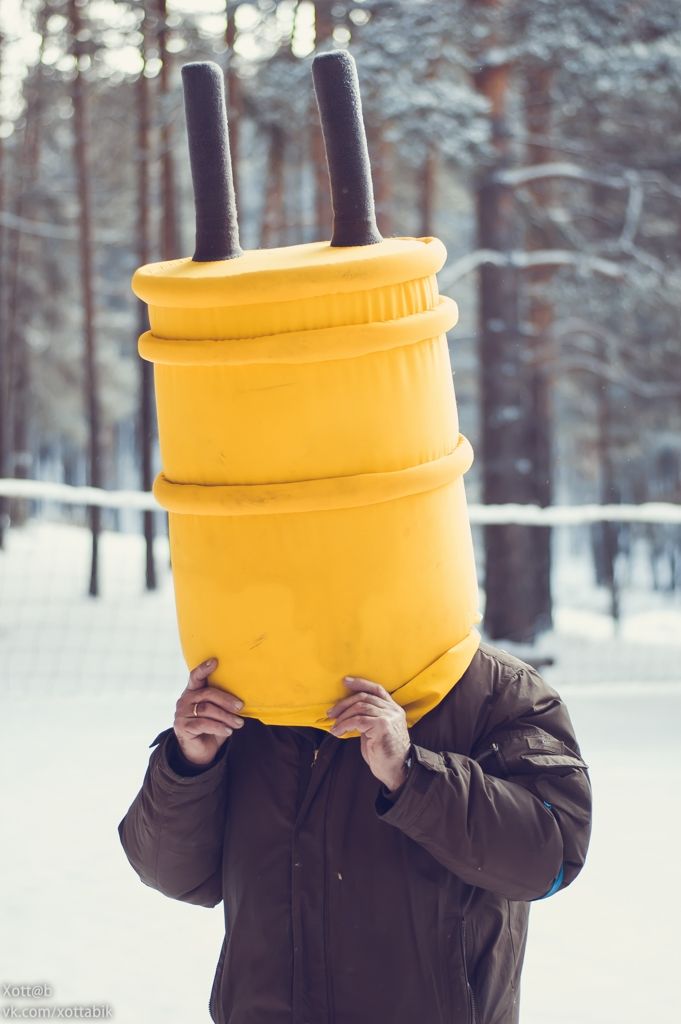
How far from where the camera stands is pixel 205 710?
172cm

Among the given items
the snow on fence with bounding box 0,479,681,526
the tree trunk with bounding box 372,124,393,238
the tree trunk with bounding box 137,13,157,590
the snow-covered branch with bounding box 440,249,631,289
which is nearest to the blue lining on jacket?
the snow on fence with bounding box 0,479,681,526

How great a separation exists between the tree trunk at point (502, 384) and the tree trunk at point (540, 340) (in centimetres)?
217

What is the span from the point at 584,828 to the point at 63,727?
5.58 meters

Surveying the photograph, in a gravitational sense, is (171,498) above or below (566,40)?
below

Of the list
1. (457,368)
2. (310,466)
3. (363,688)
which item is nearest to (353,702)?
(363,688)

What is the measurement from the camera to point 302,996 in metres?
1.74

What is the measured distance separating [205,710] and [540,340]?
1269cm

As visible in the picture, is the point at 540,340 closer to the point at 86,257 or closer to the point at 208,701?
the point at 86,257

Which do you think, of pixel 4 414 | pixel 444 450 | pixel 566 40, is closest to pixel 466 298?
pixel 4 414

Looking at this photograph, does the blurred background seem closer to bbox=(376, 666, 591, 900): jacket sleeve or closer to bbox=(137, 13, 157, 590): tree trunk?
bbox=(137, 13, 157, 590): tree trunk

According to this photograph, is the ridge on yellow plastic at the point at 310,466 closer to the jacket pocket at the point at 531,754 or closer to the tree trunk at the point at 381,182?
the jacket pocket at the point at 531,754

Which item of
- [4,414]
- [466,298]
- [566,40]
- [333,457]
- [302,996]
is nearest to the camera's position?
[333,457]

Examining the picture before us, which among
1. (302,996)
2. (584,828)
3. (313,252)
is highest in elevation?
(313,252)

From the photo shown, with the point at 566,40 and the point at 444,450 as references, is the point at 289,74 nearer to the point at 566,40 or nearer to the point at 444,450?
the point at 566,40
